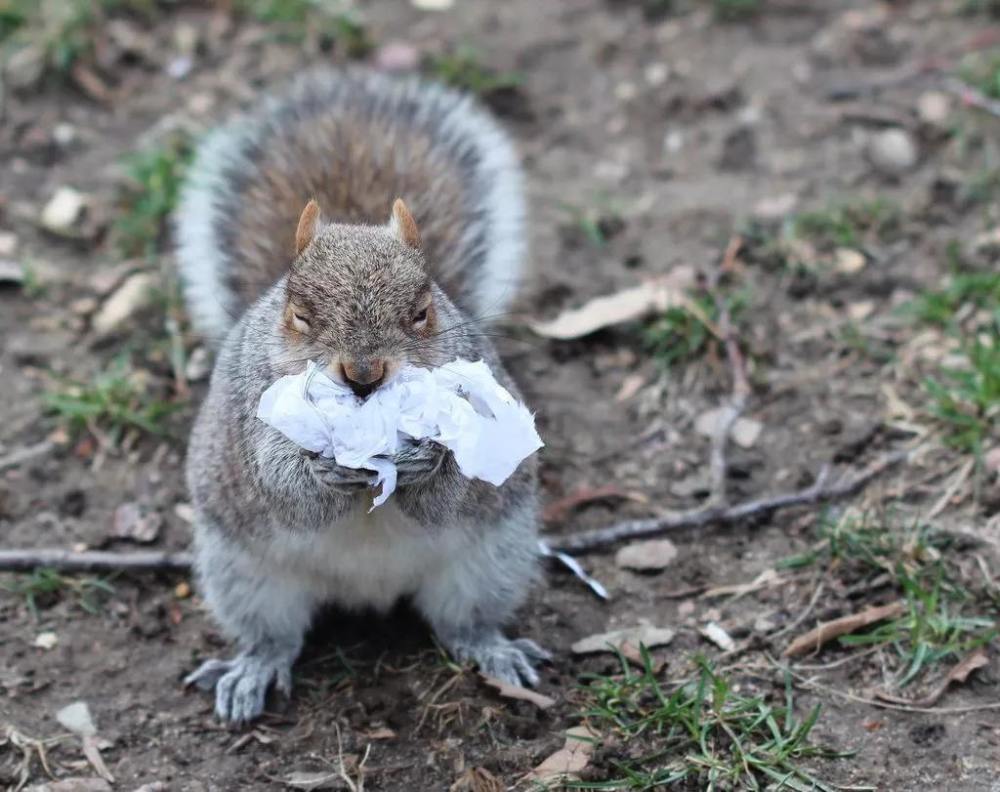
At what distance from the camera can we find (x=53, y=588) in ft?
9.41

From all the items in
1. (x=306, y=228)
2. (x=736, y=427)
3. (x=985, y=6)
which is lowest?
(x=736, y=427)

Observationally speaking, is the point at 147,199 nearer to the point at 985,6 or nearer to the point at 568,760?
the point at 568,760

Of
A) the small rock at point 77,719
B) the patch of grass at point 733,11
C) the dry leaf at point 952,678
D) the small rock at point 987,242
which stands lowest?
the small rock at point 77,719

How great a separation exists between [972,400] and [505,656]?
117cm

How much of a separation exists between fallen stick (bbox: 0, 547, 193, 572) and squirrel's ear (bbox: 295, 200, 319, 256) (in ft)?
2.91

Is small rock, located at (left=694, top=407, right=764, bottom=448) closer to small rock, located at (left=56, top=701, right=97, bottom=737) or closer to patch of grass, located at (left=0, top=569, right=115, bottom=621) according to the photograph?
patch of grass, located at (left=0, top=569, right=115, bottom=621)

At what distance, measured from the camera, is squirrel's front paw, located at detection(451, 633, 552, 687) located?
8.73 feet

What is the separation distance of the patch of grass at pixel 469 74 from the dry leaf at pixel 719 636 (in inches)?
82.1

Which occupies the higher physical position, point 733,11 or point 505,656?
point 733,11

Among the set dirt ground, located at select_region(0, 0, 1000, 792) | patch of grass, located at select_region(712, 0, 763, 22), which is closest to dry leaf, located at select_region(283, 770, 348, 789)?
dirt ground, located at select_region(0, 0, 1000, 792)

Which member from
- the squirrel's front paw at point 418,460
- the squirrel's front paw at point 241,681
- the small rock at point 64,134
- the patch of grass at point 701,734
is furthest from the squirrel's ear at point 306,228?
the small rock at point 64,134

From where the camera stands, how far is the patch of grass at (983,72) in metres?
3.98

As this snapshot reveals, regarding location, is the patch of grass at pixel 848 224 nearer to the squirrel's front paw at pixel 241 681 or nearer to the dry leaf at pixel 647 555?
the dry leaf at pixel 647 555

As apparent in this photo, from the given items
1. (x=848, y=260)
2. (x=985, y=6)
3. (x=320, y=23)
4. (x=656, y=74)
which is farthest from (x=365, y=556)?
(x=985, y=6)
